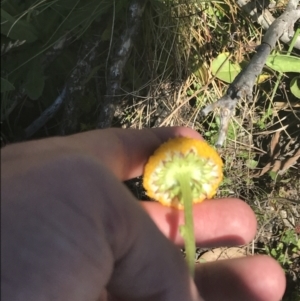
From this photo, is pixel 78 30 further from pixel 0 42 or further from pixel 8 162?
pixel 8 162

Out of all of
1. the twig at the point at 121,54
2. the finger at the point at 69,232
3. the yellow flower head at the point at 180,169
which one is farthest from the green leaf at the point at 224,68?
the finger at the point at 69,232

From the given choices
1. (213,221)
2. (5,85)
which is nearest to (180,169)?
(213,221)

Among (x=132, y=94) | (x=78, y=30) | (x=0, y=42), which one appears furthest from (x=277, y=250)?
(x=0, y=42)

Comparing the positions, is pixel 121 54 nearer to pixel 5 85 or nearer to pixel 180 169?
pixel 5 85

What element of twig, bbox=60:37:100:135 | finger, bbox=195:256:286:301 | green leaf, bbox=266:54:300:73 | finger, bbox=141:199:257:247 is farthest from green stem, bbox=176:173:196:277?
green leaf, bbox=266:54:300:73

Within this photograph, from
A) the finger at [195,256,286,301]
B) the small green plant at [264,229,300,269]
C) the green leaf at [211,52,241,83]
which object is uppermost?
the green leaf at [211,52,241,83]

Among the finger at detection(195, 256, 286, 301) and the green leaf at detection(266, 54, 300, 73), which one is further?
the green leaf at detection(266, 54, 300, 73)

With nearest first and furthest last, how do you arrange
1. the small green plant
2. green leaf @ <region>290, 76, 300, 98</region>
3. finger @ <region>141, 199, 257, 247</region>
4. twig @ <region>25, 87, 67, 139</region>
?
finger @ <region>141, 199, 257, 247</region> → twig @ <region>25, 87, 67, 139</region> → green leaf @ <region>290, 76, 300, 98</region> → the small green plant

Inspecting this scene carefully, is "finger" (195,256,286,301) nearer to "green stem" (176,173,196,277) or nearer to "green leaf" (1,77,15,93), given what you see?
"green stem" (176,173,196,277)
